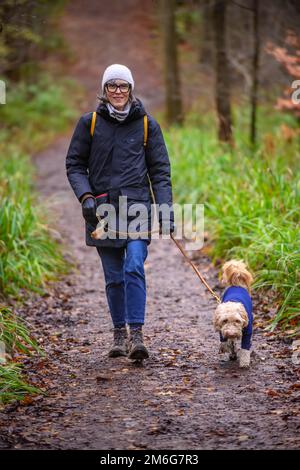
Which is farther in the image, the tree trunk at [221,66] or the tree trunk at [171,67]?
Answer: the tree trunk at [171,67]

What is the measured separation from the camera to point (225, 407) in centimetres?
460

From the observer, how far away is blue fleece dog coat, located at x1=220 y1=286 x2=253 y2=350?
5.22 m

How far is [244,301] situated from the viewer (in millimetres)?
5281

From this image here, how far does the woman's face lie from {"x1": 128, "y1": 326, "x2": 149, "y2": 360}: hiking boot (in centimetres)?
180

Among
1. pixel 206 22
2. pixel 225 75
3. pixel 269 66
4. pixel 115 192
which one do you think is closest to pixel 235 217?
pixel 115 192

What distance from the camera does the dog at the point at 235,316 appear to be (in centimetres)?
505

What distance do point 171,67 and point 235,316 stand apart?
13.8 m

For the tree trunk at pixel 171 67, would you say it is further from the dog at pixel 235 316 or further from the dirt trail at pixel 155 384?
the dog at pixel 235 316

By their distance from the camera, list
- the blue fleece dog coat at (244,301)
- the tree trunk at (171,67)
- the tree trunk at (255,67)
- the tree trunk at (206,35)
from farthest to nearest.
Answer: the tree trunk at (171,67) < the tree trunk at (206,35) < the tree trunk at (255,67) < the blue fleece dog coat at (244,301)
